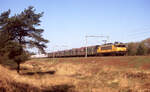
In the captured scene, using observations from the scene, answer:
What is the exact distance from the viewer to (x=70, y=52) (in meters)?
56.4

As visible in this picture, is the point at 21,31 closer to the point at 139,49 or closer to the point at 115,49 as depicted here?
the point at 115,49

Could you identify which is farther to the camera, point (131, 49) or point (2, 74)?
point (131, 49)

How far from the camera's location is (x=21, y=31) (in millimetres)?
18250

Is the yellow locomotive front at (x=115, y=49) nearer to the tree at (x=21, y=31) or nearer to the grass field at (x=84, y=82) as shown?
the grass field at (x=84, y=82)

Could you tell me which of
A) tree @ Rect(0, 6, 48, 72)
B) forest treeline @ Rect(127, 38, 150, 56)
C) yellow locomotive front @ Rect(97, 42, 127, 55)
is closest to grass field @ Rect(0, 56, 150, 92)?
tree @ Rect(0, 6, 48, 72)

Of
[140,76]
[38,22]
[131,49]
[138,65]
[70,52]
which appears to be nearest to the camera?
[140,76]

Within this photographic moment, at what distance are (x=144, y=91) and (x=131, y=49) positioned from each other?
38198 millimetres

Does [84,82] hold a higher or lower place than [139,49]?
lower

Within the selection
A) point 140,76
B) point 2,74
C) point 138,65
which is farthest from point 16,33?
point 138,65

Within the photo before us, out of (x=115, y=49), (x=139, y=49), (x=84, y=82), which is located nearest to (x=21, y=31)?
(x=84, y=82)

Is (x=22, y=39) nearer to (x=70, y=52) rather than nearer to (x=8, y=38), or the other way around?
(x=8, y=38)

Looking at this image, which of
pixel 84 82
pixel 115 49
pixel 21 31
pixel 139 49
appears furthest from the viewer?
pixel 139 49

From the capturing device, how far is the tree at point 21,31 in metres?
17.4

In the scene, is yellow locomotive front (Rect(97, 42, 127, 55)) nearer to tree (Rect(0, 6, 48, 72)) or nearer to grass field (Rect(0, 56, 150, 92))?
grass field (Rect(0, 56, 150, 92))
